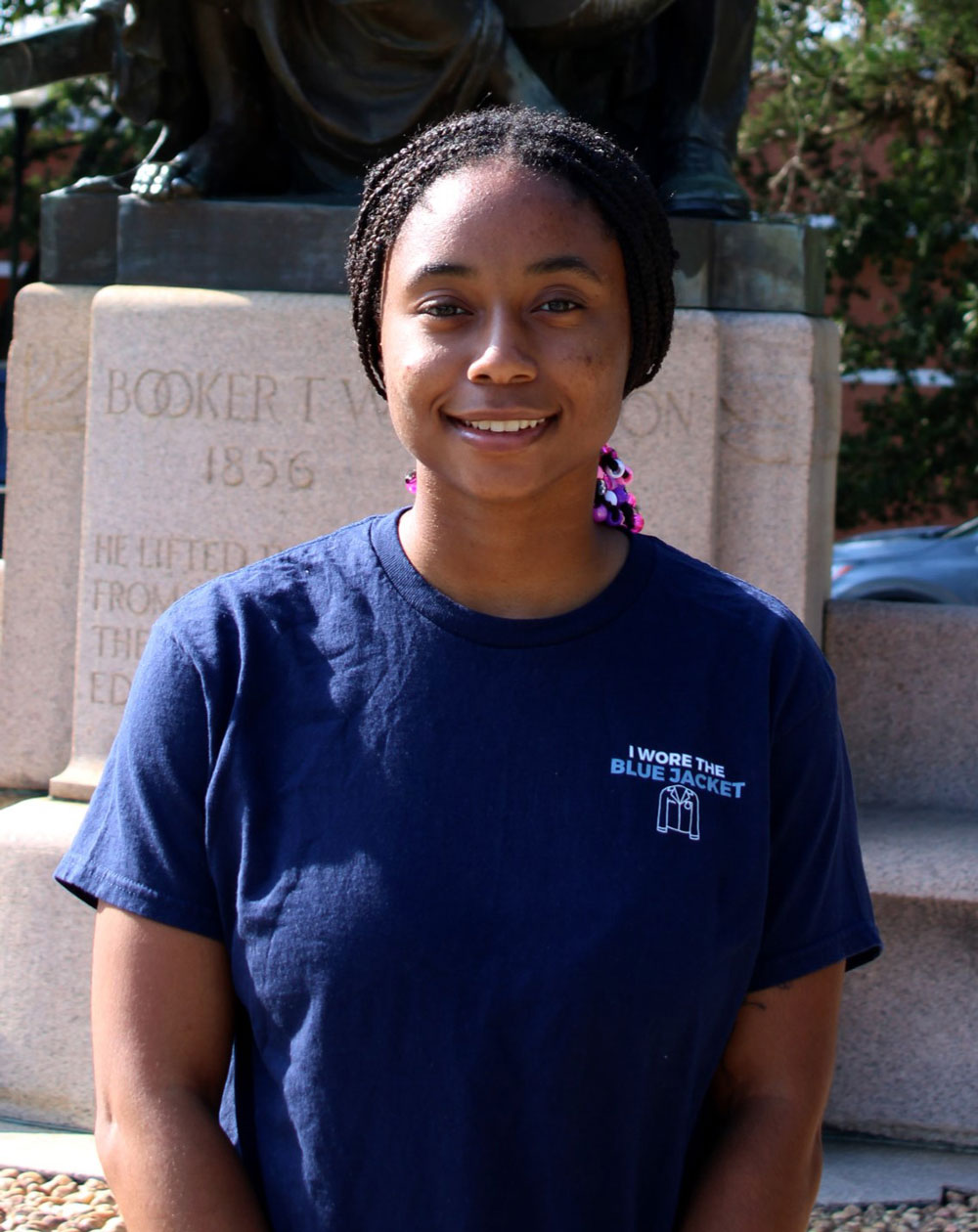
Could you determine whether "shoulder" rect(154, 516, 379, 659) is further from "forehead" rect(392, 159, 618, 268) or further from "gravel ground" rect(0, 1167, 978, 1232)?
"gravel ground" rect(0, 1167, 978, 1232)

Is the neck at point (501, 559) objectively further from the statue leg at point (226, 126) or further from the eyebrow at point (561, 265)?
the statue leg at point (226, 126)

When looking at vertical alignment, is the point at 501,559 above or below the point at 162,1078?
above

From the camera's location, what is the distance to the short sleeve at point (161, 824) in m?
1.50

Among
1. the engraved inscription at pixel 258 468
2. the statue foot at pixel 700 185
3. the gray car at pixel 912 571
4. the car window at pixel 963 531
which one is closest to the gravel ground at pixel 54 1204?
the engraved inscription at pixel 258 468

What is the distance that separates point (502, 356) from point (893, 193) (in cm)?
1410

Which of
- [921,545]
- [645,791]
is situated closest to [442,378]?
[645,791]

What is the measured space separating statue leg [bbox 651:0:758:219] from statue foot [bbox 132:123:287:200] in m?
1.02

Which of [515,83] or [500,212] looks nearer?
[500,212]

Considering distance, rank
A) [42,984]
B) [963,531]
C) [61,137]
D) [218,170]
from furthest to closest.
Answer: [61,137]
[963,531]
[218,170]
[42,984]

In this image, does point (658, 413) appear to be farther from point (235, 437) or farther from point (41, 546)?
point (41, 546)

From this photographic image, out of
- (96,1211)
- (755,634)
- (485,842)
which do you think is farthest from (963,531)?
(485,842)

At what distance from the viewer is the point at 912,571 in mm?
10266

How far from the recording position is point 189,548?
413 centimetres

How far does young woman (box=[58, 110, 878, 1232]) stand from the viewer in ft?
4.78
